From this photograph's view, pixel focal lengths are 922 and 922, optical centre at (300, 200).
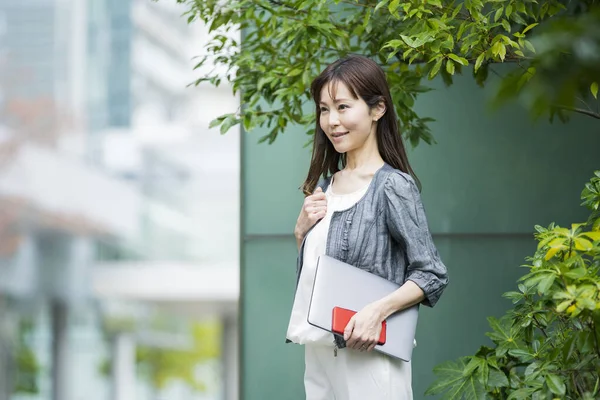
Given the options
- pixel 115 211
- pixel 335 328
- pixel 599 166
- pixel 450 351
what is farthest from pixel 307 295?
pixel 115 211

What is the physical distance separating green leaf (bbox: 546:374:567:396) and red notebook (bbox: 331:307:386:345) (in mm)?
550

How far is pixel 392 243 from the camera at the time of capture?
2068 millimetres

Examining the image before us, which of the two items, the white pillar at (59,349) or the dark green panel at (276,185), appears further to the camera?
the white pillar at (59,349)

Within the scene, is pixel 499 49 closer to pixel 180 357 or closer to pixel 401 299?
pixel 401 299

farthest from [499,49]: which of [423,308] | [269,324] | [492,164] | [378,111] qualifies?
[269,324]

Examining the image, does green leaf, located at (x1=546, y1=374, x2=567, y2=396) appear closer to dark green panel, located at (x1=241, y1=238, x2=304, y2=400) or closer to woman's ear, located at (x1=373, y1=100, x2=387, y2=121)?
woman's ear, located at (x1=373, y1=100, x2=387, y2=121)

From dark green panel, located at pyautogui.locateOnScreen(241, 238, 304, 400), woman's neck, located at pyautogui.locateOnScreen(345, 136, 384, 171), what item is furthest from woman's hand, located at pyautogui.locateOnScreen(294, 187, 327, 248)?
dark green panel, located at pyautogui.locateOnScreen(241, 238, 304, 400)

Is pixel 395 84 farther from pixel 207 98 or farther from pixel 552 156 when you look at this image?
pixel 207 98

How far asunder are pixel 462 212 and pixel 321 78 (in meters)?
2.07

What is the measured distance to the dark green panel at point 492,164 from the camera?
13.2ft

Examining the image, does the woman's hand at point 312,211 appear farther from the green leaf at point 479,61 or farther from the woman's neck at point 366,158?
the green leaf at point 479,61

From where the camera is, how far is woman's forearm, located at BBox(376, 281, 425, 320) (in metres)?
1.94

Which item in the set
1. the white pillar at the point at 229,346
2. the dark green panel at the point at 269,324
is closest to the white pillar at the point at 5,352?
the white pillar at the point at 229,346

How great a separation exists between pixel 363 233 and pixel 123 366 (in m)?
9.81
